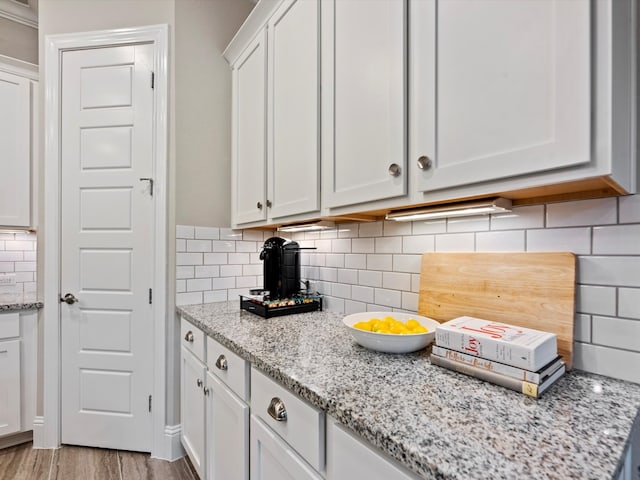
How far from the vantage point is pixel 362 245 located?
Answer: 5.20ft

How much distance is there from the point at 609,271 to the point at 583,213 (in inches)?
6.4

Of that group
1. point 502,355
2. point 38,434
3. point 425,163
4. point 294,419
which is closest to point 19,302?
A: point 38,434

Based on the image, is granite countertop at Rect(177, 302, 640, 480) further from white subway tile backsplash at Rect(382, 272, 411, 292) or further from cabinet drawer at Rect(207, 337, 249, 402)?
white subway tile backsplash at Rect(382, 272, 411, 292)

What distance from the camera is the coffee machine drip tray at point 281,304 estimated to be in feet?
5.15

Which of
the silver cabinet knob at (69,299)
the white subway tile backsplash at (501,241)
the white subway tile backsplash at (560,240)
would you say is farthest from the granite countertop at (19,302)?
the white subway tile backsplash at (560,240)

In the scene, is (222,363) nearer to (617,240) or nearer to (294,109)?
(294,109)

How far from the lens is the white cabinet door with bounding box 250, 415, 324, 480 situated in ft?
2.72

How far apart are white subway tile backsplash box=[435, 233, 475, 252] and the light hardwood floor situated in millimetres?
1784

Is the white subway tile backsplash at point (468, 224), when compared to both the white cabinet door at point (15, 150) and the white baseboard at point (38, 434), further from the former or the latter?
the white cabinet door at point (15, 150)

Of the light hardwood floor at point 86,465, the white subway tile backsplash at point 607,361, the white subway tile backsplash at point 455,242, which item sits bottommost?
the light hardwood floor at point 86,465

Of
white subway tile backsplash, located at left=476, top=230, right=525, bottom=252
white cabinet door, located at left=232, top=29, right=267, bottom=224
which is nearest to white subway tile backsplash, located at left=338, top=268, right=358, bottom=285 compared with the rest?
white cabinet door, located at left=232, top=29, right=267, bottom=224

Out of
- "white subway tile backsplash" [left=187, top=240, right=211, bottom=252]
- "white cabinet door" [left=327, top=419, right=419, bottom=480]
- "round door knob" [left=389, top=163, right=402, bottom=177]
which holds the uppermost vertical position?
"round door knob" [left=389, top=163, right=402, bottom=177]

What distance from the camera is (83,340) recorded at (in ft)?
6.56

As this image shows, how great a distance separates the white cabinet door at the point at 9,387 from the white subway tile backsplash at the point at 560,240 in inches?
112
